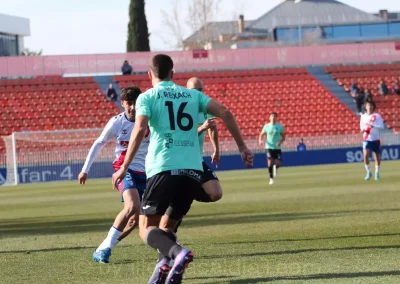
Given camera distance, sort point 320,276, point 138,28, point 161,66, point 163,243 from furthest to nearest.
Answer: point 138,28 → point 320,276 → point 161,66 → point 163,243

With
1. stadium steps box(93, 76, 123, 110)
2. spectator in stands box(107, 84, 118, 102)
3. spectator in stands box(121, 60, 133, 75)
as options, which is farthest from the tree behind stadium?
spectator in stands box(107, 84, 118, 102)

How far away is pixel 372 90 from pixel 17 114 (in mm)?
18878

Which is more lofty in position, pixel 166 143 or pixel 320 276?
pixel 166 143

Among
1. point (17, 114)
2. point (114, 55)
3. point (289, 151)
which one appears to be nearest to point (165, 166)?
point (289, 151)

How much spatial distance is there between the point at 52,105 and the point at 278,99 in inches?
461

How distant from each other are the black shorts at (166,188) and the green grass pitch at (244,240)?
137cm

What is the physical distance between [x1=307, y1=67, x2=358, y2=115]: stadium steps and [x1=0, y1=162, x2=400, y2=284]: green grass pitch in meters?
26.1

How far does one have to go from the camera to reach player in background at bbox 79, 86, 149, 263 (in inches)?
419

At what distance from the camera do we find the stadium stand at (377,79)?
4891 cm

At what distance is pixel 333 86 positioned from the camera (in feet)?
168

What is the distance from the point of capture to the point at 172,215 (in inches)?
331

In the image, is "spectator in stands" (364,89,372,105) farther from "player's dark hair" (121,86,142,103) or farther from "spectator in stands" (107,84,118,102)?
"player's dark hair" (121,86,142,103)

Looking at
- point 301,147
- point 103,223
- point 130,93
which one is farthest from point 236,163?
point 130,93

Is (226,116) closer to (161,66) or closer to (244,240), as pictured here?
(161,66)
